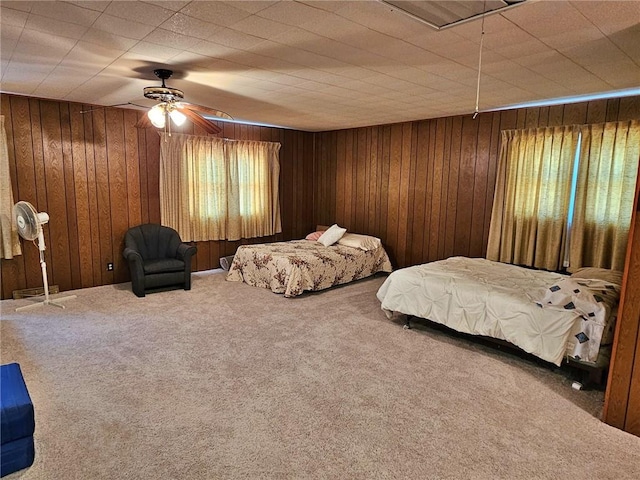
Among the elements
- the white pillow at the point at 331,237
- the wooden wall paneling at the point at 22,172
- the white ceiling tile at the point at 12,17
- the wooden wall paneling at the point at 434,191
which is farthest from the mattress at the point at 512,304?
the wooden wall paneling at the point at 22,172

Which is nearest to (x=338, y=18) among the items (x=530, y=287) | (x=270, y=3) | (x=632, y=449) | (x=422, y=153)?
(x=270, y=3)

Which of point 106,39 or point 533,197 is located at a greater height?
point 106,39

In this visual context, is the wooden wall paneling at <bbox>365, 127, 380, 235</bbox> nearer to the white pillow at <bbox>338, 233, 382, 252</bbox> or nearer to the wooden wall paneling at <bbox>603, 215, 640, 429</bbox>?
the white pillow at <bbox>338, 233, 382, 252</bbox>

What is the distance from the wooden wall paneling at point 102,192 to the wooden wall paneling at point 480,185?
16.6 ft

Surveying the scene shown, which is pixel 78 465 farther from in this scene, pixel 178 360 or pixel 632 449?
pixel 632 449

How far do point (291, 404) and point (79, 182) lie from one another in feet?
14.0

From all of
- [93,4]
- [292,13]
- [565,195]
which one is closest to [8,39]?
[93,4]

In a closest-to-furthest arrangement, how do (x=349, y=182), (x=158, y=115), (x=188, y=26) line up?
(x=188, y=26)
(x=158, y=115)
(x=349, y=182)

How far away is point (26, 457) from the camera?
201 centimetres

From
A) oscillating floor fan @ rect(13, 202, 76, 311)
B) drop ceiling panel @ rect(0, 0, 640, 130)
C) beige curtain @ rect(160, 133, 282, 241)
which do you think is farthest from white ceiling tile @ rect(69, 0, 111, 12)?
beige curtain @ rect(160, 133, 282, 241)

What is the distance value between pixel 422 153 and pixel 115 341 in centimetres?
474

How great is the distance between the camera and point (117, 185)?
17.5 ft

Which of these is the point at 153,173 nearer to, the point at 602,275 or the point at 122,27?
the point at 122,27

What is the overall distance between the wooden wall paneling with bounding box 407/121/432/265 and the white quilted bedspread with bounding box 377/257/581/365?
1.59 meters
